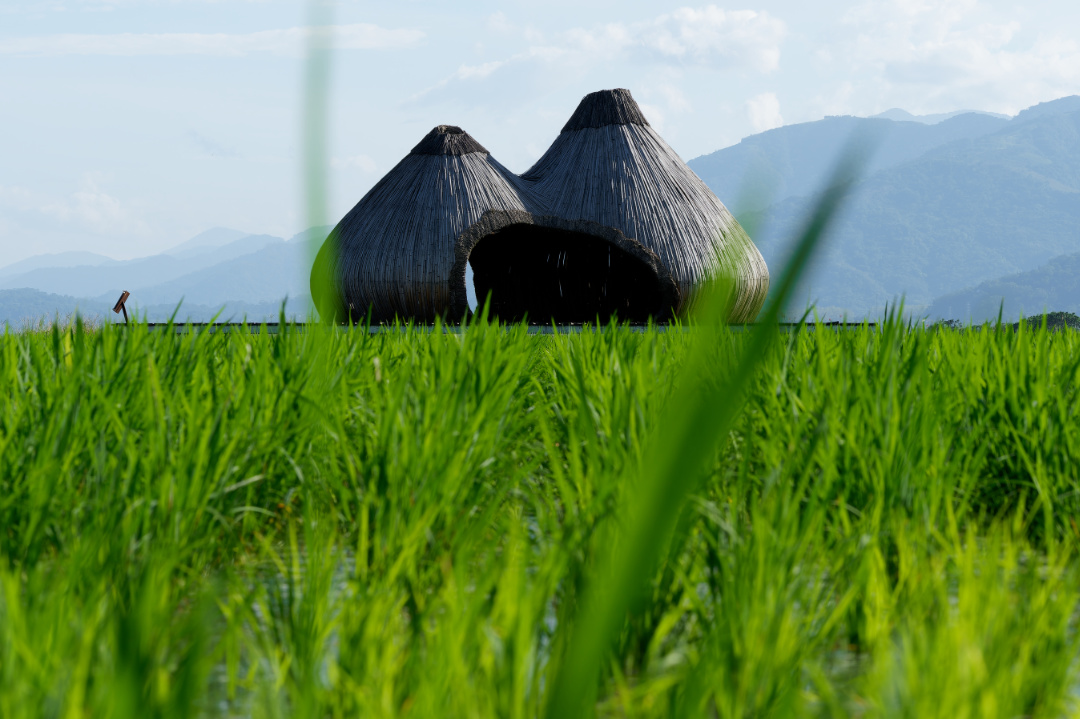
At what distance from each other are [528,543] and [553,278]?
8226 mm

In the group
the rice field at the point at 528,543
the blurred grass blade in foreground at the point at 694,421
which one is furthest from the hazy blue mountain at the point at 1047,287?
the blurred grass blade in foreground at the point at 694,421

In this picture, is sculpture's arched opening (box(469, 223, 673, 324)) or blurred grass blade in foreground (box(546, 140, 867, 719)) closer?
blurred grass blade in foreground (box(546, 140, 867, 719))

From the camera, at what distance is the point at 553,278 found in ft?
31.7

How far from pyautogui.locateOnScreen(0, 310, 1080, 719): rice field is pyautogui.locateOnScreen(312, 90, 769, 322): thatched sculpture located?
4.48 metres

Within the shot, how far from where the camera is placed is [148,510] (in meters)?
1.36

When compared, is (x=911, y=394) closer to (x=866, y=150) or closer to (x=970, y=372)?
(x=970, y=372)

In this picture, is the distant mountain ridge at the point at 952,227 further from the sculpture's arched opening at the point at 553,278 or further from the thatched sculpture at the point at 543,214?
the thatched sculpture at the point at 543,214

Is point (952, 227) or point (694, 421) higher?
point (952, 227)

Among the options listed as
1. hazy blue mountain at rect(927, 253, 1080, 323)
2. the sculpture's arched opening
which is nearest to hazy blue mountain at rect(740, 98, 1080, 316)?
hazy blue mountain at rect(927, 253, 1080, 323)

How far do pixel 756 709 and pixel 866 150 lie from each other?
2.45 ft

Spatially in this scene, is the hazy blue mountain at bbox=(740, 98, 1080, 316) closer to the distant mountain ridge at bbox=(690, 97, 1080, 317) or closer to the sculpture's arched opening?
the distant mountain ridge at bbox=(690, 97, 1080, 317)

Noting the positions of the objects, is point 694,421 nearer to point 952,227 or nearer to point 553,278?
point 553,278

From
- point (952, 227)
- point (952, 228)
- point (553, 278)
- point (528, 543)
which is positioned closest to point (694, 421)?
point (528, 543)

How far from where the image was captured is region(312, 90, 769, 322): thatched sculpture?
7016 millimetres
